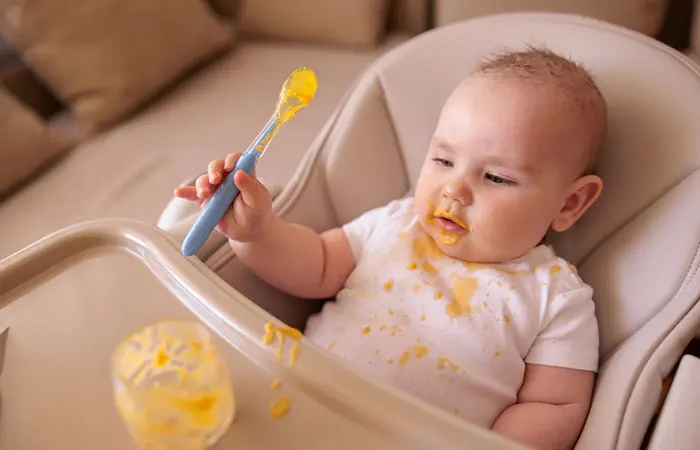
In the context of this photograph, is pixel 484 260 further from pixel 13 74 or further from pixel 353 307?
pixel 13 74

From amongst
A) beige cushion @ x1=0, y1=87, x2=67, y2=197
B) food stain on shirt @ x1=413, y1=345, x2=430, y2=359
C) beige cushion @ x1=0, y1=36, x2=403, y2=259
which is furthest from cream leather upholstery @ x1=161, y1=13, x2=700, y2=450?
beige cushion @ x1=0, y1=87, x2=67, y2=197

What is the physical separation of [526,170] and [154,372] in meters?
0.54

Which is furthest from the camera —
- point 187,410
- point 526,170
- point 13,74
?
point 13,74

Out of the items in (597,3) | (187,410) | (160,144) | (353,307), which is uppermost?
(597,3)

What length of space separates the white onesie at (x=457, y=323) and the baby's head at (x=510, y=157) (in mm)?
41

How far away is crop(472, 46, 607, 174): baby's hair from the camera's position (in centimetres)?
90

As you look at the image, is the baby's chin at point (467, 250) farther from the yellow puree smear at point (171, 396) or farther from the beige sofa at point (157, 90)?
the beige sofa at point (157, 90)

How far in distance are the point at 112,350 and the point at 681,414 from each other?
602mm

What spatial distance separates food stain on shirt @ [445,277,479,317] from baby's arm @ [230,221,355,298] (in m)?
0.16

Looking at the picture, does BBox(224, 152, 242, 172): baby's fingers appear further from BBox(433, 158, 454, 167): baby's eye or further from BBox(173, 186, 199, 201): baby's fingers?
BBox(433, 158, 454, 167): baby's eye

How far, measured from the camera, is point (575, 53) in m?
1.02

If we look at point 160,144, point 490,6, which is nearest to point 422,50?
point 490,6

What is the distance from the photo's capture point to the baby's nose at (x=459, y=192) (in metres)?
0.88

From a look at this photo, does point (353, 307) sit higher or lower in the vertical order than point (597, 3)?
lower
